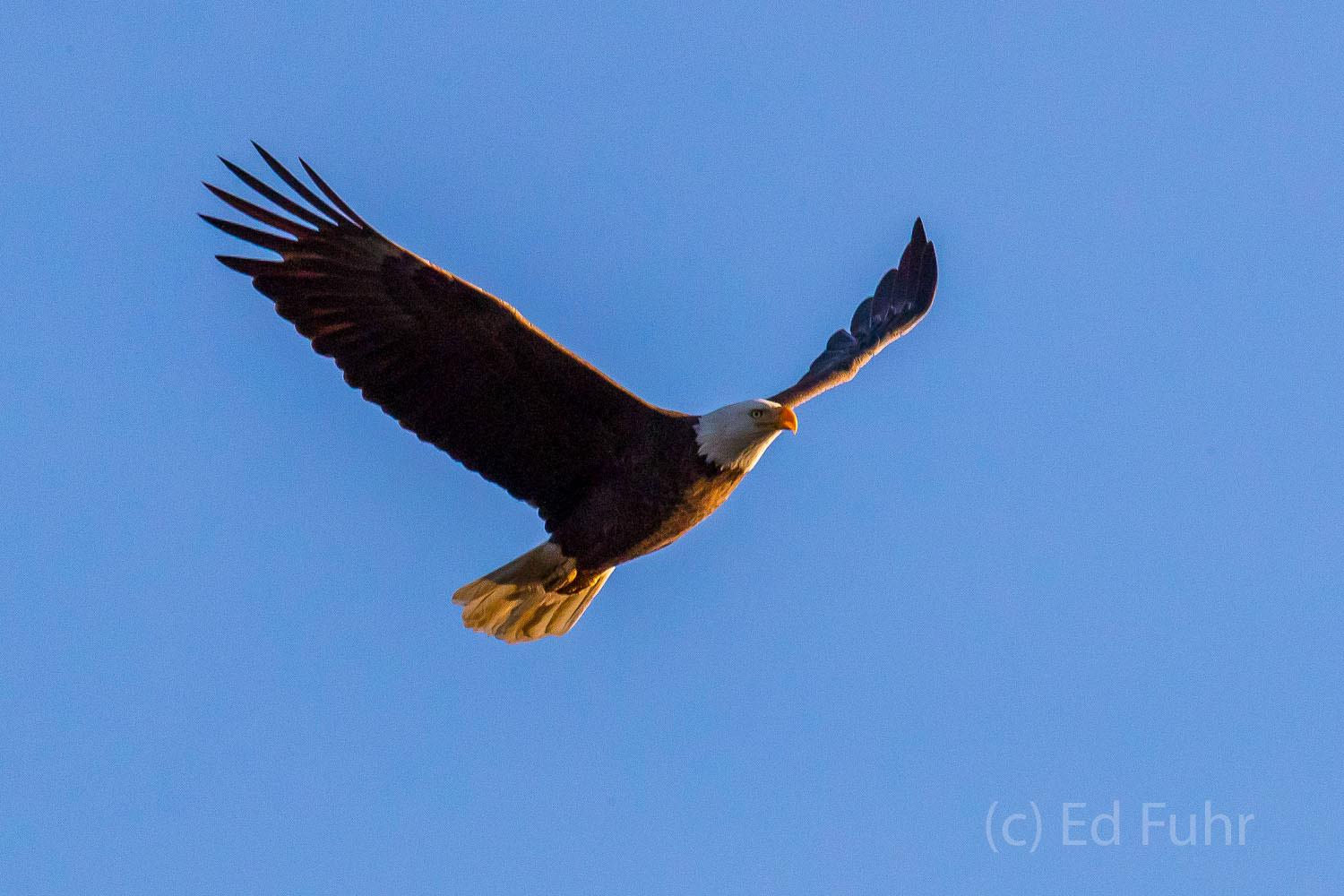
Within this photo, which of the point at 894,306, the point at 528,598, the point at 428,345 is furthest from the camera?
the point at 894,306

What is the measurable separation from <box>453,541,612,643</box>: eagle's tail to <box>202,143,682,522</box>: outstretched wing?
0.65m

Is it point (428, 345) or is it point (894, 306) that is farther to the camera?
point (894, 306)

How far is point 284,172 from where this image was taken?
6.50m

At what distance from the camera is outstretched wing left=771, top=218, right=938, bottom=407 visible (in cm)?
856

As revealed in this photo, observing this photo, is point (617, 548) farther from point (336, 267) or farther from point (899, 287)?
point (899, 287)

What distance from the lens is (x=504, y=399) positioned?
7051 mm

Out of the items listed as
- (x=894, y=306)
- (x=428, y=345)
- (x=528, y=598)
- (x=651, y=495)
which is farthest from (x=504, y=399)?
(x=894, y=306)

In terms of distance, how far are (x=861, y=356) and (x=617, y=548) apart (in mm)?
1861

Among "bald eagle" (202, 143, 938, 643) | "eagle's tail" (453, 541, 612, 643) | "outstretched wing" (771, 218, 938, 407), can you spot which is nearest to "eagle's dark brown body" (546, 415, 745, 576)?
"bald eagle" (202, 143, 938, 643)

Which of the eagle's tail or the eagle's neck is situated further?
the eagle's tail

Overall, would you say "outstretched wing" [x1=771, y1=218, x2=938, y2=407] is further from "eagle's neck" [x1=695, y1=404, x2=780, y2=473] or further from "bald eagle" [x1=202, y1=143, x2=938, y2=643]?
"eagle's neck" [x1=695, y1=404, x2=780, y2=473]

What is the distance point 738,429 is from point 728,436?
0.19 feet

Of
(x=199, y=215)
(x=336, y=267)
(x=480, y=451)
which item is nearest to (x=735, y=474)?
(x=480, y=451)

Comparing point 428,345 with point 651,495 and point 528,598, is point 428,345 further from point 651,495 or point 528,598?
point 528,598
